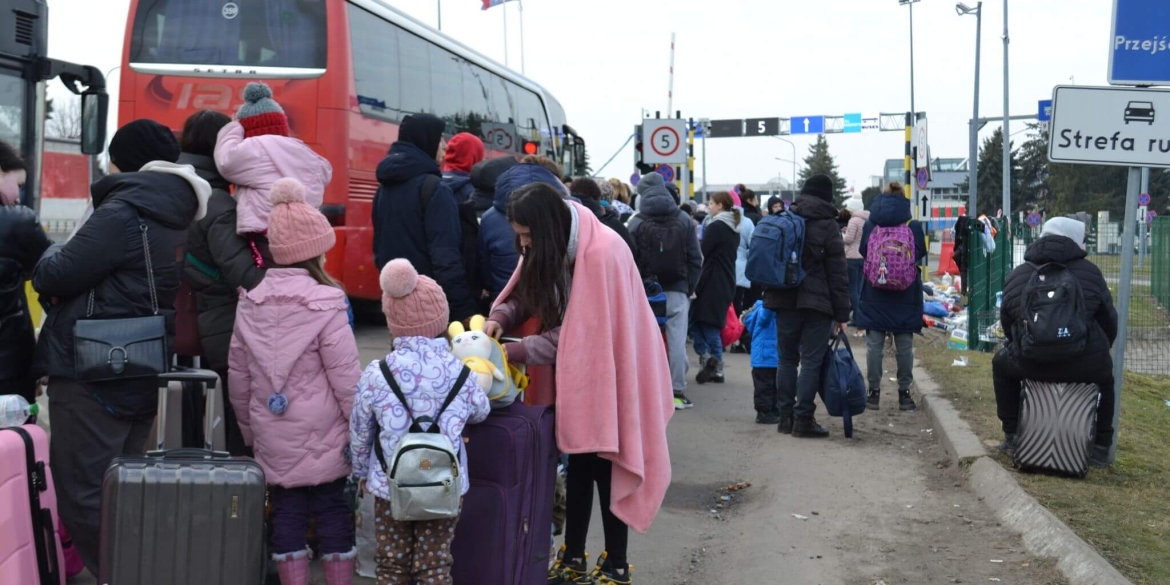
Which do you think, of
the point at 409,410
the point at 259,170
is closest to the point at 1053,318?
the point at 409,410

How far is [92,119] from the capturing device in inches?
307

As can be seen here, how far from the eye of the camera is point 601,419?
4.82 metres

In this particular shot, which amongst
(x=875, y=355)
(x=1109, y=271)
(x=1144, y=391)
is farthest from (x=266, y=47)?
(x=1109, y=271)

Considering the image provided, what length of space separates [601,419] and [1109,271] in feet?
48.8

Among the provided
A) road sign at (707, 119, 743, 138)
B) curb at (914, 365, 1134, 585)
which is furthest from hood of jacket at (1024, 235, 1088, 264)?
road sign at (707, 119, 743, 138)

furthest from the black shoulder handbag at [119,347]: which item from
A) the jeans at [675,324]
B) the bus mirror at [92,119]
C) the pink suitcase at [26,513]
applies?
the jeans at [675,324]

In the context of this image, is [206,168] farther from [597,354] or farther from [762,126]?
[762,126]

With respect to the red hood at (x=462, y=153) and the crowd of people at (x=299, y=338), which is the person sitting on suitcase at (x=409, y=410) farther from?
the red hood at (x=462, y=153)

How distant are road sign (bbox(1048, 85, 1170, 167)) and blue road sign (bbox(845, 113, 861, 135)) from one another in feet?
156

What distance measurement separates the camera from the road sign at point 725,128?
5438 cm

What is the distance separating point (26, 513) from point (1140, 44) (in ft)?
21.8

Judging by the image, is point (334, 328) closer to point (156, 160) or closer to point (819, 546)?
point (156, 160)

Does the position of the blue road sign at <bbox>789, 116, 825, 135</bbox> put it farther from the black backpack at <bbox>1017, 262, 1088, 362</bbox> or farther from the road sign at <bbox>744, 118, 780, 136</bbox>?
the black backpack at <bbox>1017, 262, 1088, 362</bbox>

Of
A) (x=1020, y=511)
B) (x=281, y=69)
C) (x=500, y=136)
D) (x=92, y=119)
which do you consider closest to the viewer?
(x=1020, y=511)
